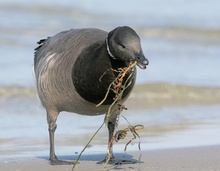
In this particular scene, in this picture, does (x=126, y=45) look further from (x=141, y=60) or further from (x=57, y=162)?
(x=57, y=162)

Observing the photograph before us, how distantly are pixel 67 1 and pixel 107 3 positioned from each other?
1.32 metres

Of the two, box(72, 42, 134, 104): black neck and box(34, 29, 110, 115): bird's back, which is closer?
box(72, 42, 134, 104): black neck

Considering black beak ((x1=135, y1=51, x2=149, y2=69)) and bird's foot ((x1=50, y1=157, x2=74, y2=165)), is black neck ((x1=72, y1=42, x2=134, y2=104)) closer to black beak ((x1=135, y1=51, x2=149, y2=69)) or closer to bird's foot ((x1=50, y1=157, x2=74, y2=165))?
black beak ((x1=135, y1=51, x2=149, y2=69))

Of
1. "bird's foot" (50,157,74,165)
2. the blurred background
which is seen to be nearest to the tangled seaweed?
"bird's foot" (50,157,74,165)

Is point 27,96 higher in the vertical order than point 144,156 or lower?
higher

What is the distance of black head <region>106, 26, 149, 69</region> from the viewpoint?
20.9ft

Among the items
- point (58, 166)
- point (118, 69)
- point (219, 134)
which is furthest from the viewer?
point (219, 134)

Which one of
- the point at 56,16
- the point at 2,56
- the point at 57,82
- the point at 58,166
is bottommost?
the point at 58,166

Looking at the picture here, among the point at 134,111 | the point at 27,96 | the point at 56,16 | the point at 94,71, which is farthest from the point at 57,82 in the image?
the point at 56,16

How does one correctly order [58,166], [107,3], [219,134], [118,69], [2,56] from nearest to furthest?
[118,69]
[58,166]
[219,134]
[2,56]
[107,3]

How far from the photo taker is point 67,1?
78.7 feet

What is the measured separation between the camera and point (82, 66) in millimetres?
7207

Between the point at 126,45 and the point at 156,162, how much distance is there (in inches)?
60.4

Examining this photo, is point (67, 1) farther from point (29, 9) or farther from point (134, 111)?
point (134, 111)
